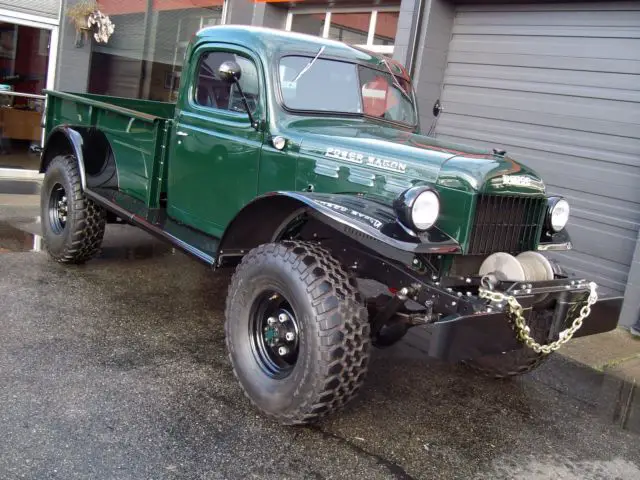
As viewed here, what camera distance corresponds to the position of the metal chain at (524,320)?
3.03 meters

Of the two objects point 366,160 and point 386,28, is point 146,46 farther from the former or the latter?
point 366,160

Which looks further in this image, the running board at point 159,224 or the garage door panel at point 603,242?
the garage door panel at point 603,242

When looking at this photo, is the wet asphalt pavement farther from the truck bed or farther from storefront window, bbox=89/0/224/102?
storefront window, bbox=89/0/224/102

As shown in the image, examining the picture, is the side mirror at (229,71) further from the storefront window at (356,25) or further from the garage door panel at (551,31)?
the storefront window at (356,25)

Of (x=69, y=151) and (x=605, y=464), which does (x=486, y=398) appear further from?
(x=69, y=151)

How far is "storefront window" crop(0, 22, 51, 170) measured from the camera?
9.23m

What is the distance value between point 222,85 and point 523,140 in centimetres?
388

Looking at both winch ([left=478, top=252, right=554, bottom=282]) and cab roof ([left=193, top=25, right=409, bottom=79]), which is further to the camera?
cab roof ([left=193, top=25, right=409, bottom=79])

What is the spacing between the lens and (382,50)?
29.0 ft

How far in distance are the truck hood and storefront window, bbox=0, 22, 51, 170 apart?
6.62 m

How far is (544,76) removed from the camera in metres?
6.97

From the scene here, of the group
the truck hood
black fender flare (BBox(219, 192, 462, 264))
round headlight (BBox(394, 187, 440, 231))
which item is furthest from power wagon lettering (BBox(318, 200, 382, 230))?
the truck hood

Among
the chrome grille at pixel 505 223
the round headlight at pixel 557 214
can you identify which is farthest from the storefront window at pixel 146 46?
the chrome grille at pixel 505 223

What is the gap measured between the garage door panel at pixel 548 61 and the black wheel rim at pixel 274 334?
15.0 ft
